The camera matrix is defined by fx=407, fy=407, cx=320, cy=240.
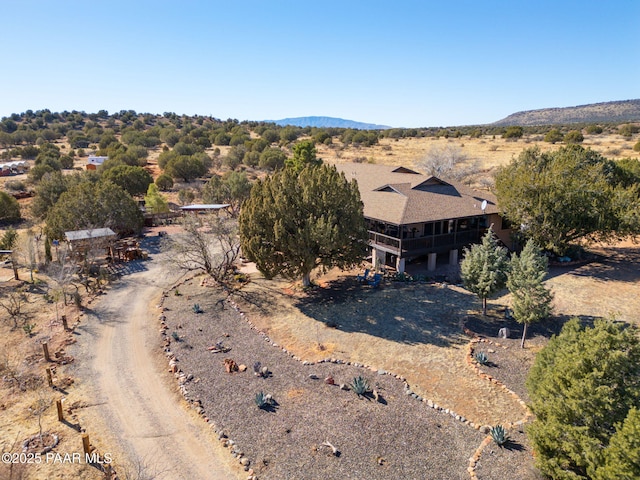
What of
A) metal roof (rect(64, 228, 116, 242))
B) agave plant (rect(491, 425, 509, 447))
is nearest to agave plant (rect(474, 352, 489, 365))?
agave plant (rect(491, 425, 509, 447))

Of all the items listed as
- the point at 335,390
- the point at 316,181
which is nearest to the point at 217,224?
the point at 316,181

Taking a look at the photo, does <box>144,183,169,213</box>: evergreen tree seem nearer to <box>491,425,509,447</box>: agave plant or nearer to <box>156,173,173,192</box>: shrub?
<box>156,173,173,192</box>: shrub

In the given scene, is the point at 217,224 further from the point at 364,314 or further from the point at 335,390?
the point at 335,390

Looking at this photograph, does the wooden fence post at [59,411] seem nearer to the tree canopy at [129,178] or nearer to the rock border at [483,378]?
the rock border at [483,378]

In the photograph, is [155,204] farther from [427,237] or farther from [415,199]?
[427,237]

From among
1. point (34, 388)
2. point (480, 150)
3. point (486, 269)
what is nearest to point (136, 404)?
point (34, 388)

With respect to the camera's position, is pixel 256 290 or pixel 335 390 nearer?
pixel 335 390
